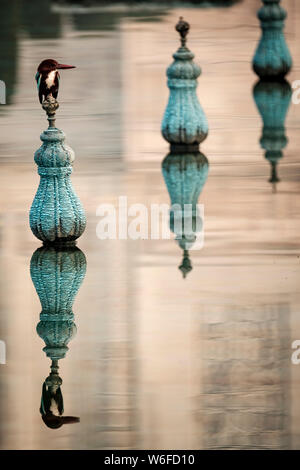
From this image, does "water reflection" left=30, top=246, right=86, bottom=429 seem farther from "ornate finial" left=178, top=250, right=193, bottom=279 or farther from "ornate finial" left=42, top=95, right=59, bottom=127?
"ornate finial" left=42, top=95, right=59, bottom=127

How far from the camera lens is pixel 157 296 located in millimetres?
14352

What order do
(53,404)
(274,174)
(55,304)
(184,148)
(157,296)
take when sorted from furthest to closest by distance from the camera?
(184,148) → (274,174) → (157,296) → (55,304) → (53,404)

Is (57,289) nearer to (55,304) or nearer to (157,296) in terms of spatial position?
(55,304)

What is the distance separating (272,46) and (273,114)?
2134 millimetres

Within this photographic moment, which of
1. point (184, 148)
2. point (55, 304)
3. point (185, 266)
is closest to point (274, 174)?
point (184, 148)

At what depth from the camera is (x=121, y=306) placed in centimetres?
1408

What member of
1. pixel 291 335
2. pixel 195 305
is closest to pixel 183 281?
pixel 195 305

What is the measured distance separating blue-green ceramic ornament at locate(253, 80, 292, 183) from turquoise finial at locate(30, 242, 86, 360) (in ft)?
14.1

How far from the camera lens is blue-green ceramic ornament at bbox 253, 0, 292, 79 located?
25.4m

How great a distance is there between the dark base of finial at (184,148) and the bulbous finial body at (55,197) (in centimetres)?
525

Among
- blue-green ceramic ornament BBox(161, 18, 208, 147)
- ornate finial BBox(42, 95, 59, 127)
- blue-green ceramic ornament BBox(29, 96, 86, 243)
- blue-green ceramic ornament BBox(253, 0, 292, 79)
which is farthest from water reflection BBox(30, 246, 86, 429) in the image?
blue-green ceramic ornament BBox(253, 0, 292, 79)

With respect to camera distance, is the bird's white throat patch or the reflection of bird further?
the bird's white throat patch

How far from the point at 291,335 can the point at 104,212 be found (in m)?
4.75

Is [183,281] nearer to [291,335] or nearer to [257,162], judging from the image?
[291,335]
